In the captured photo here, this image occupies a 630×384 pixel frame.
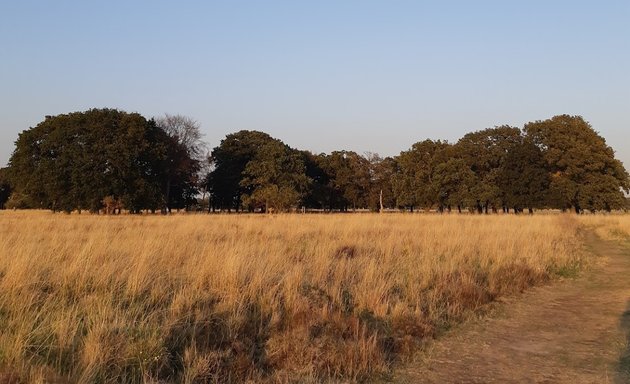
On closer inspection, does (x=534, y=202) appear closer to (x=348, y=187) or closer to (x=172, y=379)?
(x=348, y=187)

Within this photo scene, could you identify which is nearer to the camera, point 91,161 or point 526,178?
point 91,161

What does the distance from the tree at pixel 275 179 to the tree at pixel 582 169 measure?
95.8 ft

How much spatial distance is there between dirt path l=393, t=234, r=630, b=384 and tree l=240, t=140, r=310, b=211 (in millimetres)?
48104

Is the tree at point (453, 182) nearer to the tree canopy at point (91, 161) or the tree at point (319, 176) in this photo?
the tree at point (319, 176)

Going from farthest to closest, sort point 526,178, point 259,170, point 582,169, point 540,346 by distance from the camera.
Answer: point 259,170 → point 526,178 → point 582,169 → point 540,346

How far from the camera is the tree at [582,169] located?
54.9 m

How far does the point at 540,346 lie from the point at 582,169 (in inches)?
2199

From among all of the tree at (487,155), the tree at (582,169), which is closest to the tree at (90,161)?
the tree at (487,155)

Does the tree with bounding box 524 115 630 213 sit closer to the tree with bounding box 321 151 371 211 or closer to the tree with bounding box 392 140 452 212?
the tree with bounding box 392 140 452 212

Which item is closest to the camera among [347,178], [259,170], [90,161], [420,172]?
[90,161]

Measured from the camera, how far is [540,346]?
643 centimetres

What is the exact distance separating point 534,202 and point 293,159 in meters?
29.3

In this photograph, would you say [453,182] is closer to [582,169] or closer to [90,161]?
[582,169]

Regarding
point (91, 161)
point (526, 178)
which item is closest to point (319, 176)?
point (526, 178)
